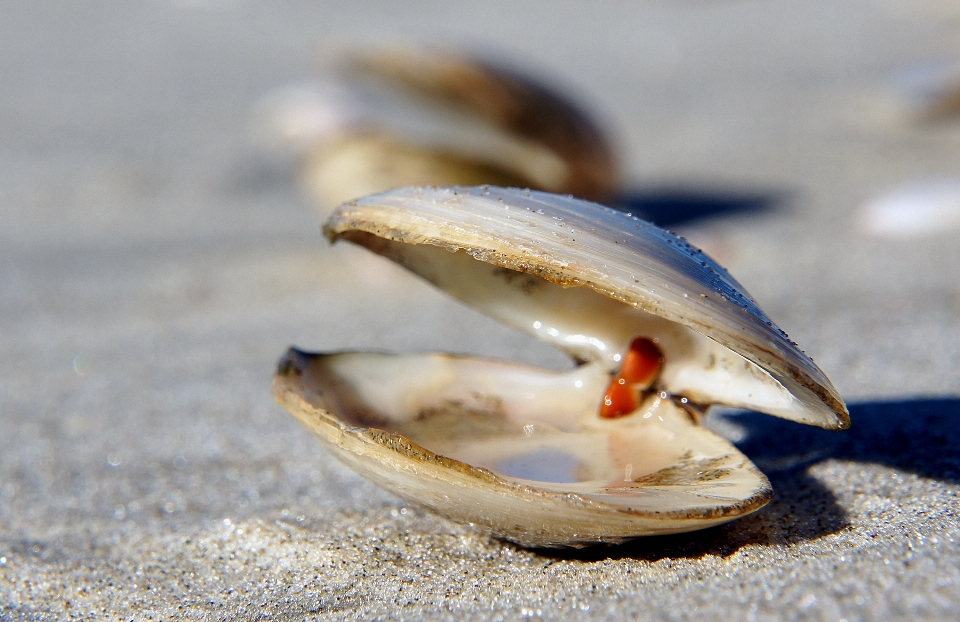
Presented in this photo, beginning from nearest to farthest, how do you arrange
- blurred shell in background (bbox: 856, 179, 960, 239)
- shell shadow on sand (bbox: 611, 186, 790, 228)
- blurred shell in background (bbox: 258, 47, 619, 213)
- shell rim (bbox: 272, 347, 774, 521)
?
shell rim (bbox: 272, 347, 774, 521), blurred shell in background (bbox: 856, 179, 960, 239), blurred shell in background (bbox: 258, 47, 619, 213), shell shadow on sand (bbox: 611, 186, 790, 228)

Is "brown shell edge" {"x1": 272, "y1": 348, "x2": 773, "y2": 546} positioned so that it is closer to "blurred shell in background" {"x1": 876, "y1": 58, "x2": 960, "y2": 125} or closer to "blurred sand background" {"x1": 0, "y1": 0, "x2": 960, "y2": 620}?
"blurred sand background" {"x1": 0, "y1": 0, "x2": 960, "y2": 620}

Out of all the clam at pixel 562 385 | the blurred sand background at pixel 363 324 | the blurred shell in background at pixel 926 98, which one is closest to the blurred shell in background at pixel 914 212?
the blurred sand background at pixel 363 324

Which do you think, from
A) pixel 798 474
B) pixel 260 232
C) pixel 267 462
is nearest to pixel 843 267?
pixel 798 474

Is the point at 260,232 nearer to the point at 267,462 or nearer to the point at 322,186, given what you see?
the point at 322,186

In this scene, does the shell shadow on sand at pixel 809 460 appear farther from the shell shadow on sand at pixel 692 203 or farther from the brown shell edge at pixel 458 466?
the shell shadow on sand at pixel 692 203

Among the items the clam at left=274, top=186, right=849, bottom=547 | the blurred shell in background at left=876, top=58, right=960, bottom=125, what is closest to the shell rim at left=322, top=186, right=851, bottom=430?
the clam at left=274, top=186, right=849, bottom=547

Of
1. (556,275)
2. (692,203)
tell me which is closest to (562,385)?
(556,275)

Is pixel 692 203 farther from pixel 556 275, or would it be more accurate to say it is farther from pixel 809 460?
pixel 556 275
